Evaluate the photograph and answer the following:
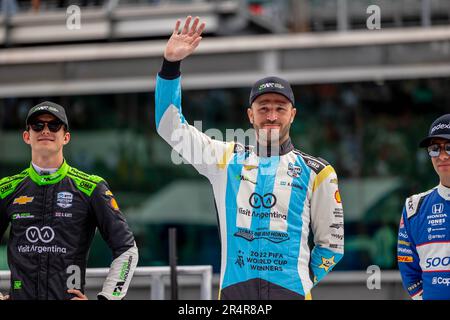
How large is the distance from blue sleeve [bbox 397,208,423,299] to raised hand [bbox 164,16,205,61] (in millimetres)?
1630

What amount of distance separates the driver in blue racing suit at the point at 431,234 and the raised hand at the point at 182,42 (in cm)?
143

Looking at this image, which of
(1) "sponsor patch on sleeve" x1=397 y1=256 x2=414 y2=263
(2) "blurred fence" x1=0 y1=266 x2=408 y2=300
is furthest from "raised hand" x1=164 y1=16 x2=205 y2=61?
(2) "blurred fence" x1=0 y1=266 x2=408 y2=300

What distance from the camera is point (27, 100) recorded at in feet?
42.9

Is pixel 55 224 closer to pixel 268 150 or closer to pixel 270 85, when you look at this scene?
pixel 268 150

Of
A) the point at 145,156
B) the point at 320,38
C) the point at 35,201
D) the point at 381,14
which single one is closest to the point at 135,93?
the point at 145,156

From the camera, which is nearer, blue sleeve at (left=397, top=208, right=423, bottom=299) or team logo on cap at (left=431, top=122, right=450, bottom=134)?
team logo on cap at (left=431, top=122, right=450, bottom=134)

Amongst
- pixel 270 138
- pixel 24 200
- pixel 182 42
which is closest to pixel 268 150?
pixel 270 138

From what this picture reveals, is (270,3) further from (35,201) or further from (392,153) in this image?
(35,201)

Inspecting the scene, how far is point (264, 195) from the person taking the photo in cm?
436

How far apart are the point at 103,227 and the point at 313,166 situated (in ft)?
3.90

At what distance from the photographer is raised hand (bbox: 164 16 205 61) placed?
4371 millimetres

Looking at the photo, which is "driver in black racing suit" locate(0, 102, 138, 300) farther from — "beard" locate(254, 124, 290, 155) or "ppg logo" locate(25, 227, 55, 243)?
"beard" locate(254, 124, 290, 155)

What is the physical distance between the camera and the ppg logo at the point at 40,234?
4355 mm

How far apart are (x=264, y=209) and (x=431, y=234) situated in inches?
41.3
